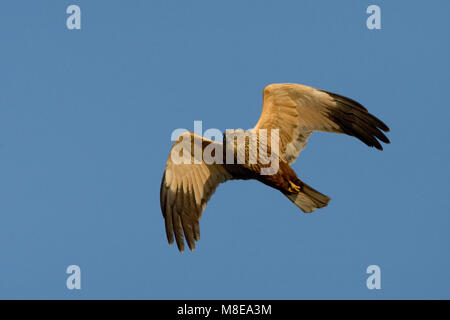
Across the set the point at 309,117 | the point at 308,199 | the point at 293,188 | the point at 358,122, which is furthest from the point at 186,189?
the point at 358,122

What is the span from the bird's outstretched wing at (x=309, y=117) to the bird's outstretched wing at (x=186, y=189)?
1.21 metres

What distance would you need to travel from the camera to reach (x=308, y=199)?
1222cm

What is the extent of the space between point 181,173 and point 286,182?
1.88 metres

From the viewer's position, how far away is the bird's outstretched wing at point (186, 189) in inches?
487

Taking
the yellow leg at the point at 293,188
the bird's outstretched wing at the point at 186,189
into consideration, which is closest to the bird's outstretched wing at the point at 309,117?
the yellow leg at the point at 293,188

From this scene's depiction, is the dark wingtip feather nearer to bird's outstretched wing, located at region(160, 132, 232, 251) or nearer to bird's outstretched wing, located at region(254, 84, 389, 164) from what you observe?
bird's outstretched wing, located at region(254, 84, 389, 164)

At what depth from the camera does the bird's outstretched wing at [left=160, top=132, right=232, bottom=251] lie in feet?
40.6

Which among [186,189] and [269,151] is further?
[186,189]

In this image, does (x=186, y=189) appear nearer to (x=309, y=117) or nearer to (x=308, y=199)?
(x=308, y=199)

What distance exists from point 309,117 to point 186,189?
2484 mm

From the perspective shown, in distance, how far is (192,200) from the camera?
41.4ft

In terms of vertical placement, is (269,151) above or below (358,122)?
below

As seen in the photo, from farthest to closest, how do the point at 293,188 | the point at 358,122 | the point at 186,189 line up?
the point at 186,189 → the point at 358,122 → the point at 293,188

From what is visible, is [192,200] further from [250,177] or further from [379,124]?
[379,124]
